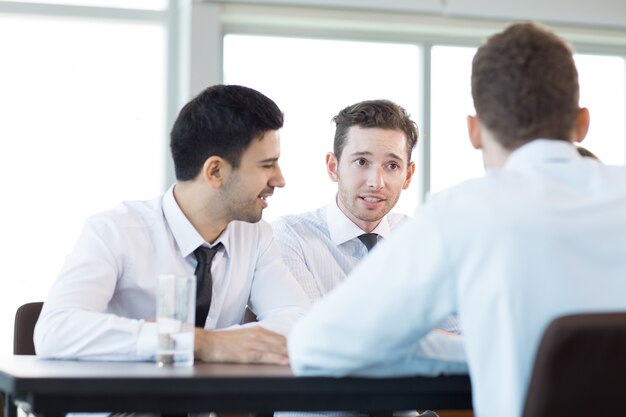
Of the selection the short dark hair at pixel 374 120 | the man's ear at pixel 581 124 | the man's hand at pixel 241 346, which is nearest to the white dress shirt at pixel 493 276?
the man's ear at pixel 581 124

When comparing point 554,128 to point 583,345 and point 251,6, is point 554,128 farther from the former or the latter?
point 251,6

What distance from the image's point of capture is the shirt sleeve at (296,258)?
10.2ft

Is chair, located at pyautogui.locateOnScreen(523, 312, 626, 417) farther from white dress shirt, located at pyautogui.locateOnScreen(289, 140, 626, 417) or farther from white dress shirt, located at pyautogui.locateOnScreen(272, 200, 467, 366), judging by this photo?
white dress shirt, located at pyautogui.locateOnScreen(272, 200, 467, 366)

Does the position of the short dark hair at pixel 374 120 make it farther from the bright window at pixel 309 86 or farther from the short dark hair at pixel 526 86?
Answer: the bright window at pixel 309 86

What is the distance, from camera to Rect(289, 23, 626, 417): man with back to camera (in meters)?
1.43

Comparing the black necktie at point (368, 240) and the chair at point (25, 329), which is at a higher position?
the black necktie at point (368, 240)

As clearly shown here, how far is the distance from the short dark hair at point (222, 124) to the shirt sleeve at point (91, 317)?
34 cm

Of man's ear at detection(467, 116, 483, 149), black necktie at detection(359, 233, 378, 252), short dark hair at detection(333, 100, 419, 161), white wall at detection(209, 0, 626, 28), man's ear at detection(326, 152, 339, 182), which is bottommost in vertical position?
black necktie at detection(359, 233, 378, 252)

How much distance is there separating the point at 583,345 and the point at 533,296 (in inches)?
5.2

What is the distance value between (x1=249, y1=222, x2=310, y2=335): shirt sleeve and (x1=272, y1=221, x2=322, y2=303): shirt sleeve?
36 cm

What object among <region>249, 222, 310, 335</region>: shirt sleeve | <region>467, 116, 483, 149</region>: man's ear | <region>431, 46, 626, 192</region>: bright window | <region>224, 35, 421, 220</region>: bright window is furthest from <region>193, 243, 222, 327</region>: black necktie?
<region>431, 46, 626, 192</region>: bright window

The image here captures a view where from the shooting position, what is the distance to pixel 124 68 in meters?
5.57

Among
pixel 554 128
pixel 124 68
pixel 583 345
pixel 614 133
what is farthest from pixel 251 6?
pixel 583 345

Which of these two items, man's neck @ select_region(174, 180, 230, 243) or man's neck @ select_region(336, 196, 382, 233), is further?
man's neck @ select_region(336, 196, 382, 233)
